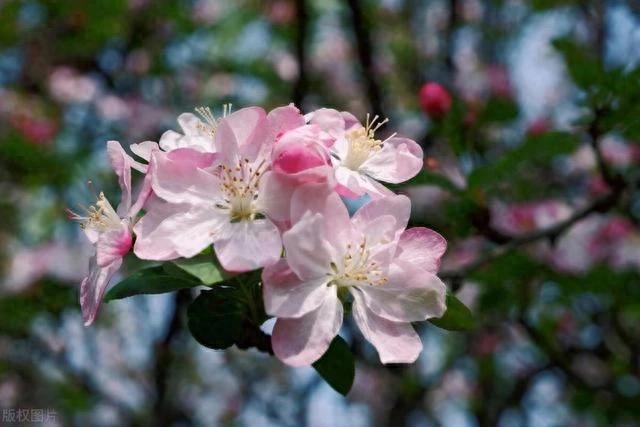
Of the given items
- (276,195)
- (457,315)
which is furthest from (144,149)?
(457,315)

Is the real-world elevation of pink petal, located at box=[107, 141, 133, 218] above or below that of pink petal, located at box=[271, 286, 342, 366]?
above

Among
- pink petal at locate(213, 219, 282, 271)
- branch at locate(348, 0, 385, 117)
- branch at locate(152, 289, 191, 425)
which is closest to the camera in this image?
pink petal at locate(213, 219, 282, 271)

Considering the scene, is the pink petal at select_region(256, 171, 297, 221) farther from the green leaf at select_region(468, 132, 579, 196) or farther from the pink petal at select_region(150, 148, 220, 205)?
the green leaf at select_region(468, 132, 579, 196)

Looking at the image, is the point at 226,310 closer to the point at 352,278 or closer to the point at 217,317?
the point at 217,317

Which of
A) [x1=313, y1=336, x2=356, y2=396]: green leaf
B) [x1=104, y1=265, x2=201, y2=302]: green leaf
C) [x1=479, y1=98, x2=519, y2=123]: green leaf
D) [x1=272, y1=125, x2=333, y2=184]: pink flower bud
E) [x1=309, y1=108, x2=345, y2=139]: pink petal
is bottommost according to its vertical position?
[x1=479, y1=98, x2=519, y2=123]: green leaf

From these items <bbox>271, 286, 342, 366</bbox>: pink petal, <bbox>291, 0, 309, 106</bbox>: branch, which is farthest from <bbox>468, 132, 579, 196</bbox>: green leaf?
<bbox>291, 0, 309, 106</bbox>: branch

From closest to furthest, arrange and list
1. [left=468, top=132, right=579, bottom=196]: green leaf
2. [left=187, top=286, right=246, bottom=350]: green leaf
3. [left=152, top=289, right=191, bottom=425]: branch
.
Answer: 1. [left=187, top=286, right=246, bottom=350]: green leaf
2. [left=468, top=132, right=579, bottom=196]: green leaf
3. [left=152, top=289, right=191, bottom=425]: branch

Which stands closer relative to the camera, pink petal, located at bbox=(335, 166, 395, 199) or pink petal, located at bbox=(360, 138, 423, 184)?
pink petal, located at bbox=(335, 166, 395, 199)
